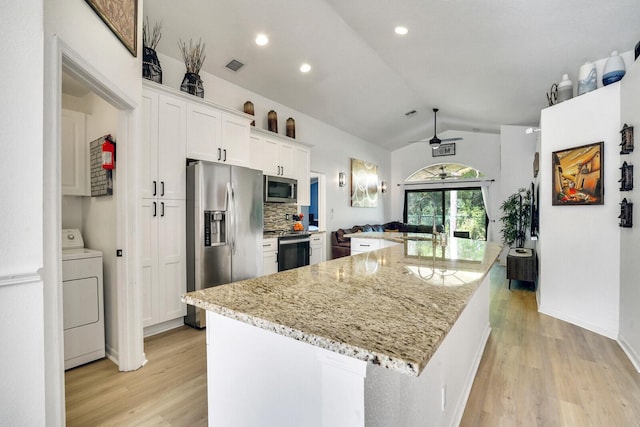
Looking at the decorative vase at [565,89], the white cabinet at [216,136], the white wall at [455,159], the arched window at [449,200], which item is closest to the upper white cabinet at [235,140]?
the white cabinet at [216,136]

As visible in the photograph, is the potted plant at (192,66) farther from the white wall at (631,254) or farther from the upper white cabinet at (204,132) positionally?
the white wall at (631,254)

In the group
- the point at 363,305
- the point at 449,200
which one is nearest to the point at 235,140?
the point at 363,305

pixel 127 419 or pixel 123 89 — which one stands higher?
pixel 123 89

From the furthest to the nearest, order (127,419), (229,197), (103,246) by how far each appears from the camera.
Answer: (229,197) → (103,246) → (127,419)

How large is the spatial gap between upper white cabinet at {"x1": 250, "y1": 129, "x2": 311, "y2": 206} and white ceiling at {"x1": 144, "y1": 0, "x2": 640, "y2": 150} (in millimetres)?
786

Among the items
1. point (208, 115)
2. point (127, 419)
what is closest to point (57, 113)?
point (127, 419)

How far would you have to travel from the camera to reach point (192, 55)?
322cm

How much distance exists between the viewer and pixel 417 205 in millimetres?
8555

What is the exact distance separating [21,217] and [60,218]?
0.76 feet

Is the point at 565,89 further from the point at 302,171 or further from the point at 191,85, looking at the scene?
the point at 191,85

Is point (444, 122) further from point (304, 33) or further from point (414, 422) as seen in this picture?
point (414, 422)

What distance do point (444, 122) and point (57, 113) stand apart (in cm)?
751

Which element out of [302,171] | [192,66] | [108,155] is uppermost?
[192,66]

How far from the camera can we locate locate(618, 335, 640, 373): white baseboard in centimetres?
224
